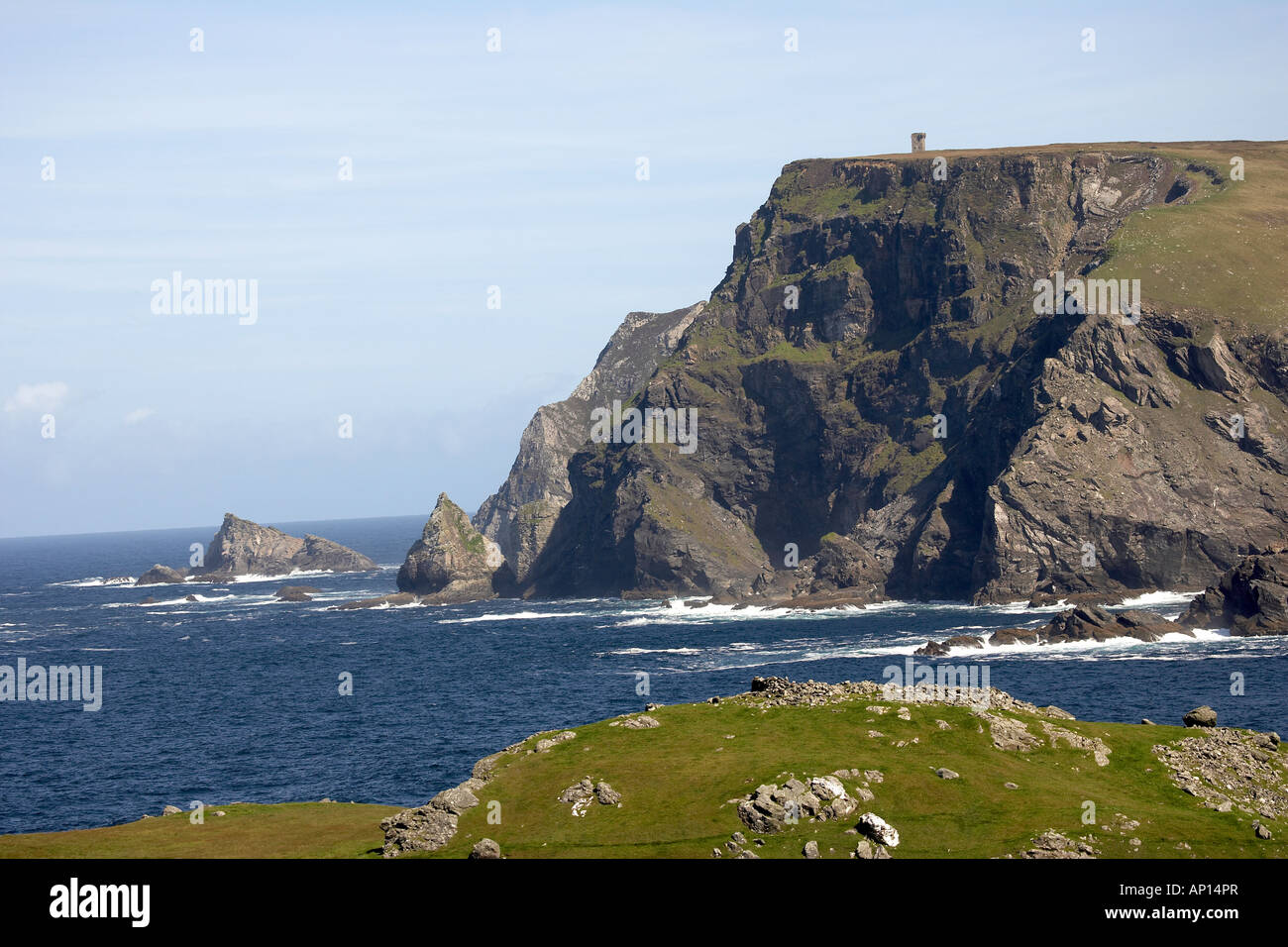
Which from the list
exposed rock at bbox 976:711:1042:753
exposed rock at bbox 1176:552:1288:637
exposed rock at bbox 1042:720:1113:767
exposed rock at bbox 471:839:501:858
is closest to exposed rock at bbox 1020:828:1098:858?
exposed rock at bbox 976:711:1042:753

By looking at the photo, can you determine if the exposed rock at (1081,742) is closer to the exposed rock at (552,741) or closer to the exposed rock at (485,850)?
the exposed rock at (552,741)

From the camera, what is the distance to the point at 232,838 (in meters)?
51.6

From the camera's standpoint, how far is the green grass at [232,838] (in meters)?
48.9

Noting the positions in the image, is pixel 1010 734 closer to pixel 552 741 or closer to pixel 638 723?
pixel 638 723

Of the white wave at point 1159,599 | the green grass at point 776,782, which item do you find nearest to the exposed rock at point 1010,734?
the green grass at point 776,782

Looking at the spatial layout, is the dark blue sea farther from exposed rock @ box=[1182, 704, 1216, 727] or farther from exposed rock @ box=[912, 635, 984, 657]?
exposed rock @ box=[1182, 704, 1216, 727]

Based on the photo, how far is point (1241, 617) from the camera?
143 m

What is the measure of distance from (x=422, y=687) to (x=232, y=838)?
82425mm

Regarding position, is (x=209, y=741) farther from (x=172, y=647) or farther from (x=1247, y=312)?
(x=1247, y=312)

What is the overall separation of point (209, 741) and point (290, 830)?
190ft
